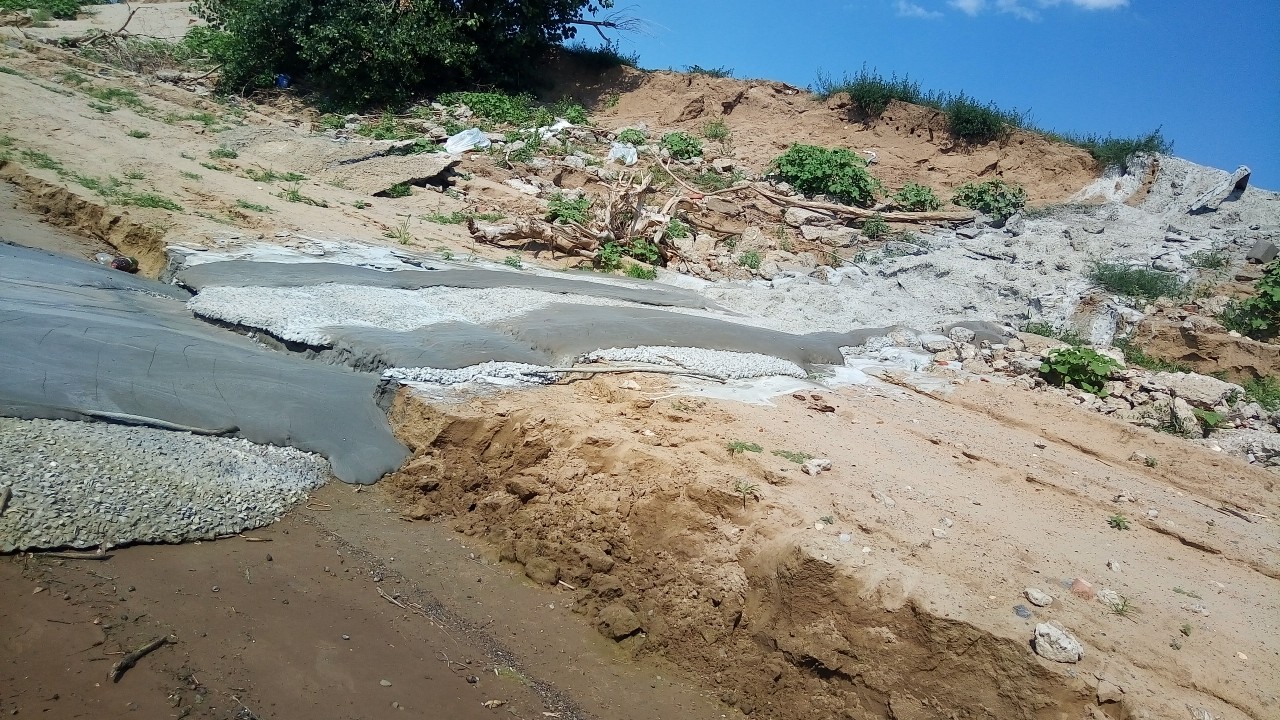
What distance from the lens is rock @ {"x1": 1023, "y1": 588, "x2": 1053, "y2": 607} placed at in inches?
127

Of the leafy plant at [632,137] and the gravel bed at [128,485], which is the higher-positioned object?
the leafy plant at [632,137]

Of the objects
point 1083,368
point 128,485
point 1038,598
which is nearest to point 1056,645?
point 1038,598

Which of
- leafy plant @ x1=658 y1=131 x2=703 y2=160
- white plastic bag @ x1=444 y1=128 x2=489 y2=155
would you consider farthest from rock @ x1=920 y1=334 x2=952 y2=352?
white plastic bag @ x1=444 y1=128 x2=489 y2=155

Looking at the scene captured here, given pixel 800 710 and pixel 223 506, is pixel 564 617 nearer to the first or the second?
pixel 800 710

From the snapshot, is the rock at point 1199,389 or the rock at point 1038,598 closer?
the rock at point 1038,598

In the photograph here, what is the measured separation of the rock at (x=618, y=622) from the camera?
3.62 m

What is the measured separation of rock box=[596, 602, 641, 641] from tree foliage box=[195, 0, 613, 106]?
1361cm

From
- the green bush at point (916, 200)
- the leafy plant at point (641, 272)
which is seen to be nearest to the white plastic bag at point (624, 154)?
the leafy plant at point (641, 272)

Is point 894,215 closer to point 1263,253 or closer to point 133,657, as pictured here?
point 1263,253

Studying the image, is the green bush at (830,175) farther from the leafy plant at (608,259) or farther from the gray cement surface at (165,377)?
the gray cement surface at (165,377)

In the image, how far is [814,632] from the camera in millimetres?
3289

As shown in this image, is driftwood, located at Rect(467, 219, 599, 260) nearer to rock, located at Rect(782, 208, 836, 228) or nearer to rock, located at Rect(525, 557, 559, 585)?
rock, located at Rect(782, 208, 836, 228)

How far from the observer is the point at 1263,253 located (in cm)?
986

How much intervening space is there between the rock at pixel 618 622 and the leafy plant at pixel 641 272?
19.6ft
